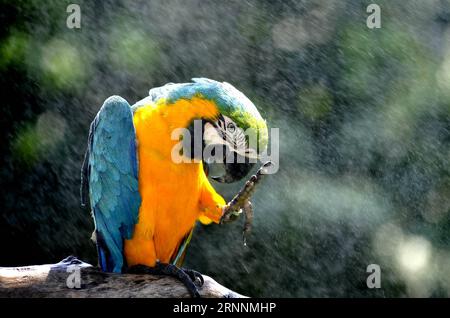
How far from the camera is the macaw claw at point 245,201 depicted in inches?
111

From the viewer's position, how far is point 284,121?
5.09 m

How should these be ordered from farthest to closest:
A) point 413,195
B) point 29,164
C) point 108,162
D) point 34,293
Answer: point 413,195 < point 29,164 < point 108,162 < point 34,293

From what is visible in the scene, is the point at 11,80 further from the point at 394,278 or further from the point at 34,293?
the point at 394,278

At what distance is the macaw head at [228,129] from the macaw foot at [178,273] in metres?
0.44

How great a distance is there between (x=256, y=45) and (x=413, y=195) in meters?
1.73

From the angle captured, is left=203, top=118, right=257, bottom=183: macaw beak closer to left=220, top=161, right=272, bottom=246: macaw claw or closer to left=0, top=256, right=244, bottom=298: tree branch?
left=220, top=161, right=272, bottom=246: macaw claw

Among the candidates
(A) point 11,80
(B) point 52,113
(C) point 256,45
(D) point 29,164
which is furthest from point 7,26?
(C) point 256,45

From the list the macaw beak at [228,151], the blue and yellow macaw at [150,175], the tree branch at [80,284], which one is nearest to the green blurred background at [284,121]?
the blue and yellow macaw at [150,175]

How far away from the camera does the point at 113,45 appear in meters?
5.09

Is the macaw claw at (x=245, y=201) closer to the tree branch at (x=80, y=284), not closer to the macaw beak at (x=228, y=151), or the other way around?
the macaw beak at (x=228, y=151)

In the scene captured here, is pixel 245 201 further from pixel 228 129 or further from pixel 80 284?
pixel 80 284

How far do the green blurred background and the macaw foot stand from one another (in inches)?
82.0

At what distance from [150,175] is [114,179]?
172 millimetres

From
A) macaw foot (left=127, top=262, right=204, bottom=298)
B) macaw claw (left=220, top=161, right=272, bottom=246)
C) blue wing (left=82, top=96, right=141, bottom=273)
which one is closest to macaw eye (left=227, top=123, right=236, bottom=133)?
macaw claw (left=220, top=161, right=272, bottom=246)
